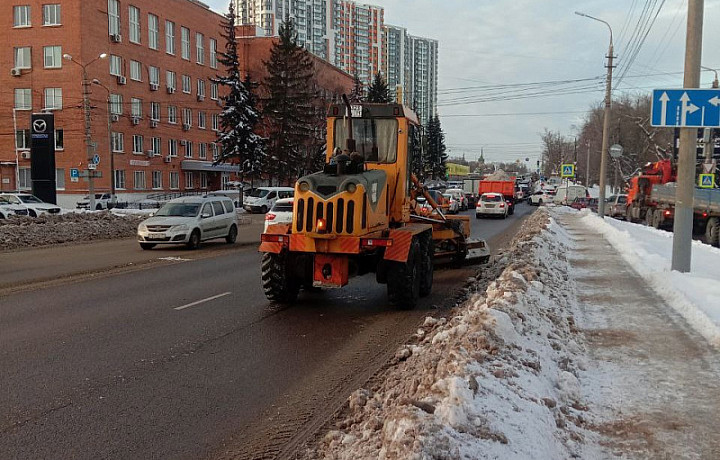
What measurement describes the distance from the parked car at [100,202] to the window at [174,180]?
12.7m

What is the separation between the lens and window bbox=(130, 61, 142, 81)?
55959 millimetres

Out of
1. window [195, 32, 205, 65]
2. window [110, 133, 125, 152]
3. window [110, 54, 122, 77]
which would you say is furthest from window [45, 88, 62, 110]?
window [195, 32, 205, 65]

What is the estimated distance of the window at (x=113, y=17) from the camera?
174 feet

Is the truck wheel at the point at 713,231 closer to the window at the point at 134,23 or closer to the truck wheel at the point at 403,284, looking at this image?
the truck wheel at the point at 403,284

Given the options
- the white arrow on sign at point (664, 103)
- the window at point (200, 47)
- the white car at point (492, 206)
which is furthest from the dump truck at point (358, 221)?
the window at point (200, 47)

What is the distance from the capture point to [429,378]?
16.5ft

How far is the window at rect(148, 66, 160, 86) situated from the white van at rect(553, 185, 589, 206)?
130ft

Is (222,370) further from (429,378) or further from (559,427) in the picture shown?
(559,427)

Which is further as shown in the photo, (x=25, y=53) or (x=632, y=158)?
(x=632, y=158)

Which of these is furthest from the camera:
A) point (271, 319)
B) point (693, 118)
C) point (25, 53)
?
point (25, 53)

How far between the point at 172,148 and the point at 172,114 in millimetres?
3489

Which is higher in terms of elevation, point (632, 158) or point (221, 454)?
point (632, 158)

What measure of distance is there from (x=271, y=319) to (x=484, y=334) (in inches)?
156

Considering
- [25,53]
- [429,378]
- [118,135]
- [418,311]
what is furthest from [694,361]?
[25,53]
